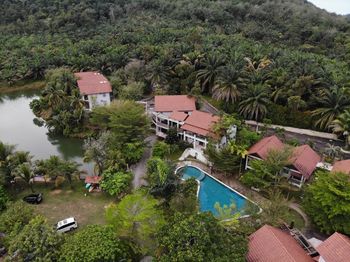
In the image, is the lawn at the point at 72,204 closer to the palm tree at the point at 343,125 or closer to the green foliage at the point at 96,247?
the green foliage at the point at 96,247

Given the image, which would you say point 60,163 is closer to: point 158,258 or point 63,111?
point 63,111

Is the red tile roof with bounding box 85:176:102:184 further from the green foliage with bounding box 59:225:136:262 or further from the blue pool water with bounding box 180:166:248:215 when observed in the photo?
the green foliage with bounding box 59:225:136:262

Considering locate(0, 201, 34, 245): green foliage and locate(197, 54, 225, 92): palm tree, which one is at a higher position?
locate(197, 54, 225, 92): palm tree

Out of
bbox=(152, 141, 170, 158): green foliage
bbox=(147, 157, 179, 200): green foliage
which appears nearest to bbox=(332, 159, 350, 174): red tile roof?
bbox=(147, 157, 179, 200): green foliage

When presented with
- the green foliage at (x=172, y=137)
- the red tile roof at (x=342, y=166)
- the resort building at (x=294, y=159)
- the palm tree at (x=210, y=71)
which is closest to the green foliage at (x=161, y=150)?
the green foliage at (x=172, y=137)

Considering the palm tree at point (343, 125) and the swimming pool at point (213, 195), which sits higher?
the palm tree at point (343, 125)

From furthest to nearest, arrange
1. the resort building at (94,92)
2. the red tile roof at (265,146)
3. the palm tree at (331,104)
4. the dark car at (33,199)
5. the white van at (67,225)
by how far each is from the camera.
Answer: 1. the resort building at (94,92)
2. the palm tree at (331,104)
3. the red tile roof at (265,146)
4. the dark car at (33,199)
5. the white van at (67,225)

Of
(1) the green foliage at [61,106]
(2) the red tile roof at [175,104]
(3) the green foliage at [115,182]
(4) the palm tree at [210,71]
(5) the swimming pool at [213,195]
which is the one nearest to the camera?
(5) the swimming pool at [213,195]

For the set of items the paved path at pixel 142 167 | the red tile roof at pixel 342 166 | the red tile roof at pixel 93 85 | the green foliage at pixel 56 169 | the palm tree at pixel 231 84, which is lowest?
the paved path at pixel 142 167
